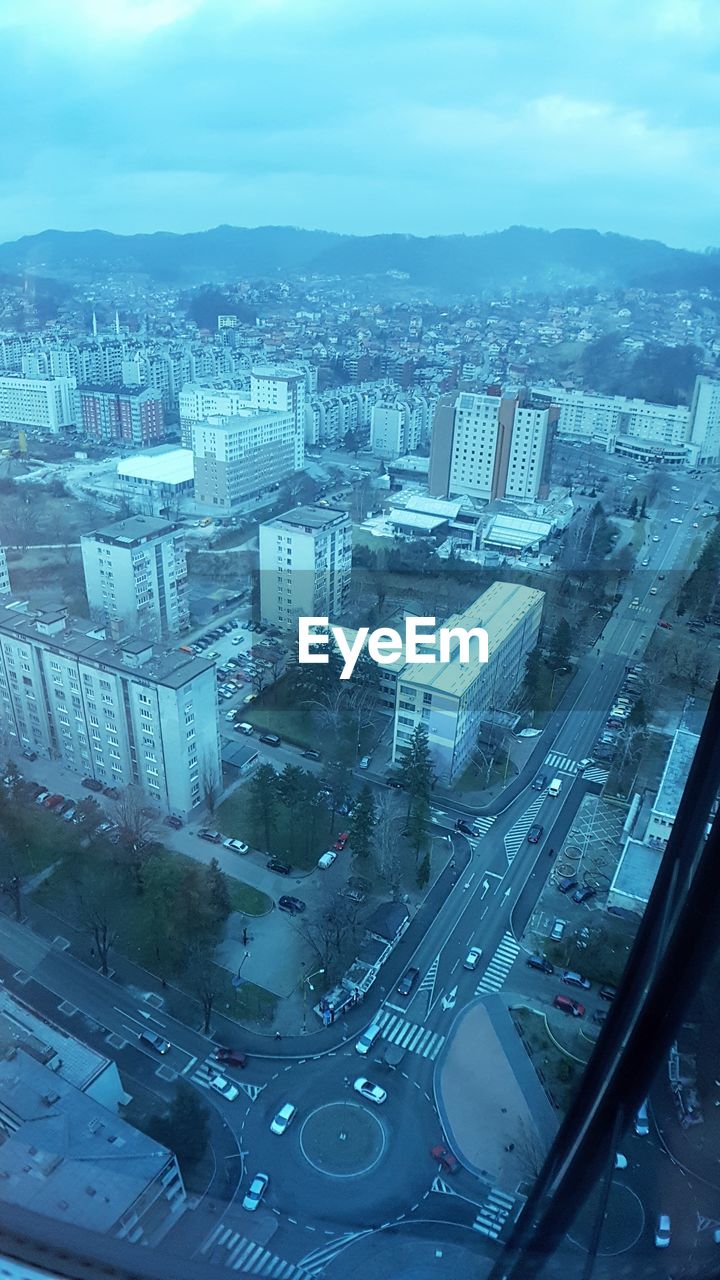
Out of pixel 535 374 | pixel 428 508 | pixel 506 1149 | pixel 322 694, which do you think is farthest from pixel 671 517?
pixel 506 1149

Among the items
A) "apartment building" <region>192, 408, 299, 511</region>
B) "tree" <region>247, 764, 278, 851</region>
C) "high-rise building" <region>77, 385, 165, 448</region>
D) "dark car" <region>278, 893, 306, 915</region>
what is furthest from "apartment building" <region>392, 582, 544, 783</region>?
"high-rise building" <region>77, 385, 165, 448</region>

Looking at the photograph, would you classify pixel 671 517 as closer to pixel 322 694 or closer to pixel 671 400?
pixel 671 400

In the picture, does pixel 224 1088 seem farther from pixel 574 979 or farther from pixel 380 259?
pixel 380 259

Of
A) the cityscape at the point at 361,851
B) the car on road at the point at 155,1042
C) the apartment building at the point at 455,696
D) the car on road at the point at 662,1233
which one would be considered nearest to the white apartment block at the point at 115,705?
the cityscape at the point at 361,851

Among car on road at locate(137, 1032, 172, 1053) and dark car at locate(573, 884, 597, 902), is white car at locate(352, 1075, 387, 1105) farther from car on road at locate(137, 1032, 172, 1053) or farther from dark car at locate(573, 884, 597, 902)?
dark car at locate(573, 884, 597, 902)

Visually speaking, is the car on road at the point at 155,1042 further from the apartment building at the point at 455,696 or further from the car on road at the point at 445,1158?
the apartment building at the point at 455,696

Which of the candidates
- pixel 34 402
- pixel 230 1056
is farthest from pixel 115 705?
pixel 34 402
